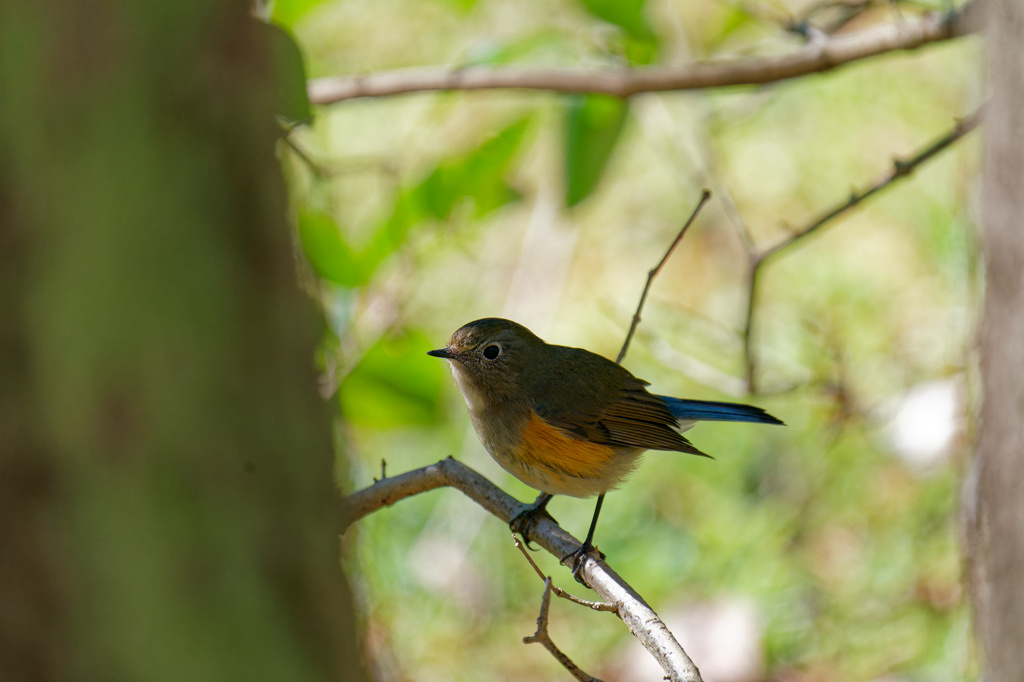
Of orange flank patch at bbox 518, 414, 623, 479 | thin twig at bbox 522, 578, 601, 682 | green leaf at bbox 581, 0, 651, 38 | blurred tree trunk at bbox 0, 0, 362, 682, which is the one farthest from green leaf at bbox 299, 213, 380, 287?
blurred tree trunk at bbox 0, 0, 362, 682

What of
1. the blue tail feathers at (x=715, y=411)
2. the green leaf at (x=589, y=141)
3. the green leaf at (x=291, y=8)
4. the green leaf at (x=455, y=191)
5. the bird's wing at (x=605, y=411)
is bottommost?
the bird's wing at (x=605, y=411)

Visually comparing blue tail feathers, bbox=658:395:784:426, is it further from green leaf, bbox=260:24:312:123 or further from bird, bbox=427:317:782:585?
green leaf, bbox=260:24:312:123

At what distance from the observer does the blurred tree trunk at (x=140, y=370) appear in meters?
1.21

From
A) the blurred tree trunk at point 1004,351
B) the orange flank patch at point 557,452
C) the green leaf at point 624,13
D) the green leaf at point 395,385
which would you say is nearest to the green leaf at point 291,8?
the green leaf at point 624,13

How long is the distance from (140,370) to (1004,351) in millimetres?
1466

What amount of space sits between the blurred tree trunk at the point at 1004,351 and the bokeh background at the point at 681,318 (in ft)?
5.57

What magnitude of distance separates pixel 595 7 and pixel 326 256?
5.47 ft

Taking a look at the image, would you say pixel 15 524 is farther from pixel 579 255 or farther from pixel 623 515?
pixel 579 255

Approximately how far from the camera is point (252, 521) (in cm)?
128

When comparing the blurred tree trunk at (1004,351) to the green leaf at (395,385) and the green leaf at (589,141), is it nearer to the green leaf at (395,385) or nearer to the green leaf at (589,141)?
the green leaf at (395,385)

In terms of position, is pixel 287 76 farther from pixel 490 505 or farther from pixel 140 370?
pixel 490 505

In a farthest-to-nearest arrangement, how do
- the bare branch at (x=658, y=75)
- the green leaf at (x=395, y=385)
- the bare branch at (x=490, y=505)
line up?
the bare branch at (x=658, y=75) → the green leaf at (x=395, y=385) → the bare branch at (x=490, y=505)

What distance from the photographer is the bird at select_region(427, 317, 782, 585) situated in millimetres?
3301

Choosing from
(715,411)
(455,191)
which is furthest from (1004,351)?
(455,191)
